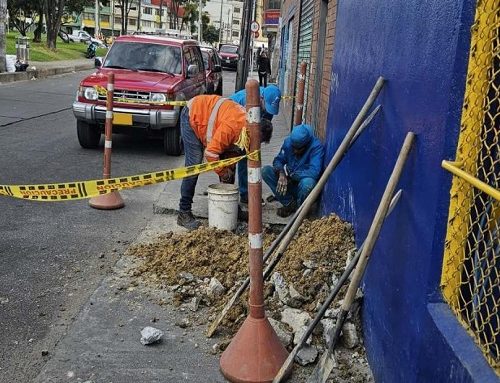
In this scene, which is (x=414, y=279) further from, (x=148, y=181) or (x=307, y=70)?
(x=307, y=70)

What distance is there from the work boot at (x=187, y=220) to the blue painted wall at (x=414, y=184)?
230 centimetres

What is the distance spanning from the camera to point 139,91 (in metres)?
9.87

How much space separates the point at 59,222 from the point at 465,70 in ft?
16.0

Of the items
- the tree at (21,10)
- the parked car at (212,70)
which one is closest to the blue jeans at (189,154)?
the parked car at (212,70)

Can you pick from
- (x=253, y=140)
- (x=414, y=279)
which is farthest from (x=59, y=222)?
(x=414, y=279)

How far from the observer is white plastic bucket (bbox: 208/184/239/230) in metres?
5.89

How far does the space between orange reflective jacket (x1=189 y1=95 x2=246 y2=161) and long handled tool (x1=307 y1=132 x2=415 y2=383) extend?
262 cm

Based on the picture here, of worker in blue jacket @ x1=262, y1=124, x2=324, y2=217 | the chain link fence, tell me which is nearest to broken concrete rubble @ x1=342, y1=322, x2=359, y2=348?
the chain link fence

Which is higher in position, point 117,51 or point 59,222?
point 117,51

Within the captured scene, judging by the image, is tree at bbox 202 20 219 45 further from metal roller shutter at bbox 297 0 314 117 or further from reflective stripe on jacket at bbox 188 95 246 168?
reflective stripe on jacket at bbox 188 95 246 168

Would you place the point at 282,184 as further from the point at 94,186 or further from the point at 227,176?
the point at 94,186

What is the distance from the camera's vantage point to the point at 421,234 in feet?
8.89

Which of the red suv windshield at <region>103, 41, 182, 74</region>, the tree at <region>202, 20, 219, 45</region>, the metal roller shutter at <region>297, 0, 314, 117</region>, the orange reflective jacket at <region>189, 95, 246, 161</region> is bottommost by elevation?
the orange reflective jacket at <region>189, 95, 246, 161</region>

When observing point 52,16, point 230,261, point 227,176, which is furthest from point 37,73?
point 230,261
